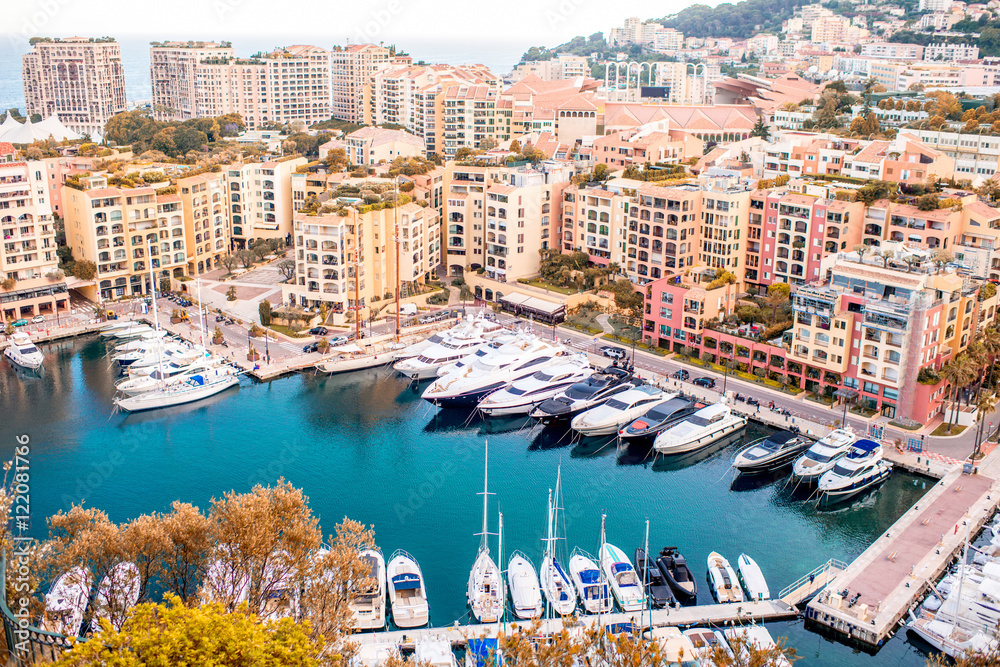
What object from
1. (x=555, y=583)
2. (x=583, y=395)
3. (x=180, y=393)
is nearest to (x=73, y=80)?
(x=180, y=393)

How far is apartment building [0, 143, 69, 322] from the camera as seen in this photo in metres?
63.0

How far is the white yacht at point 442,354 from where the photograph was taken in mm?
55781

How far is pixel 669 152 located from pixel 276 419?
4816 cm

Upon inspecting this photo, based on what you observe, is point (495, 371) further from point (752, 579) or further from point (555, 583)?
point (752, 579)

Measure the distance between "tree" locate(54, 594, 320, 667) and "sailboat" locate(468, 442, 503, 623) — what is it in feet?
40.9

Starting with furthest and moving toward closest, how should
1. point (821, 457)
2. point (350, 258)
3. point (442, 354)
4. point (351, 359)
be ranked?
point (350, 258) < point (351, 359) < point (442, 354) < point (821, 457)

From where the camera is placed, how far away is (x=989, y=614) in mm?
32375

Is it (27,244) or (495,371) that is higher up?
(27,244)

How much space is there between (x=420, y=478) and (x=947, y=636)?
22658 mm

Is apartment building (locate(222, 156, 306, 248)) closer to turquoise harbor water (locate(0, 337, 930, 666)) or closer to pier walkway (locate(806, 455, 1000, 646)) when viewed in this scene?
turquoise harbor water (locate(0, 337, 930, 666))

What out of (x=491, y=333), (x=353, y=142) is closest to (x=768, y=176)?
(x=491, y=333)

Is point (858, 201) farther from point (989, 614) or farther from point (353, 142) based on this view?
point (353, 142)

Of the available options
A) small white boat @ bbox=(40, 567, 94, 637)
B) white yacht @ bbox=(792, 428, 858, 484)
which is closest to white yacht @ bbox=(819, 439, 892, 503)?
white yacht @ bbox=(792, 428, 858, 484)

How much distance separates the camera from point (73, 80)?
457ft
